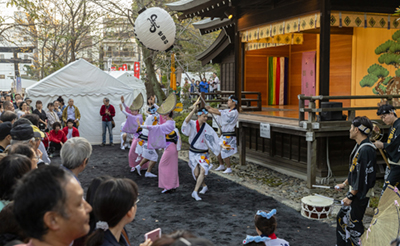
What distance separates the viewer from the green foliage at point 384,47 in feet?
30.2

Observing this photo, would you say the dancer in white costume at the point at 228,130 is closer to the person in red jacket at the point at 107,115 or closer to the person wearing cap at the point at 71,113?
the person in red jacket at the point at 107,115

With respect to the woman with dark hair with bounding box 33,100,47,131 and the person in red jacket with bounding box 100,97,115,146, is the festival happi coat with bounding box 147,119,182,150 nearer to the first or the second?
the woman with dark hair with bounding box 33,100,47,131

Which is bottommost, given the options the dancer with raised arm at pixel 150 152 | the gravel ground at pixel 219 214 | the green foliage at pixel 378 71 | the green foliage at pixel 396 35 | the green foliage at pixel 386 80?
the gravel ground at pixel 219 214

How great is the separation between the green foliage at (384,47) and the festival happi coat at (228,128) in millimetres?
4237

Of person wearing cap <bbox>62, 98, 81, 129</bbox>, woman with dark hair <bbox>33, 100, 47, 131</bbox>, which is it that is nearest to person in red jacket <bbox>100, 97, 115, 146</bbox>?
person wearing cap <bbox>62, 98, 81, 129</bbox>

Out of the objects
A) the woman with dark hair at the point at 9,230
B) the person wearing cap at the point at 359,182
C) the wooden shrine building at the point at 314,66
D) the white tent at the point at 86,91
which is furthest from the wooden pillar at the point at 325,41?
the white tent at the point at 86,91

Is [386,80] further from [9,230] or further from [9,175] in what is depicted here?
[9,230]

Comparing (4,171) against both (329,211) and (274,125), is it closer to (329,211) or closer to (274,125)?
(329,211)

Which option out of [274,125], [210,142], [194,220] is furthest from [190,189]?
[274,125]

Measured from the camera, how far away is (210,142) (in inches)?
283

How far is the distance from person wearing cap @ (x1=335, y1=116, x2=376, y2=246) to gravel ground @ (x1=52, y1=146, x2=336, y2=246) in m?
0.89

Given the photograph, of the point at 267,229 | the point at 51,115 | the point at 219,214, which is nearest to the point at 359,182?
the point at 267,229

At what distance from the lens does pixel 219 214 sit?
5.86 meters

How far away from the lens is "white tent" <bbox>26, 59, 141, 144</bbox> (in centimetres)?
1275
